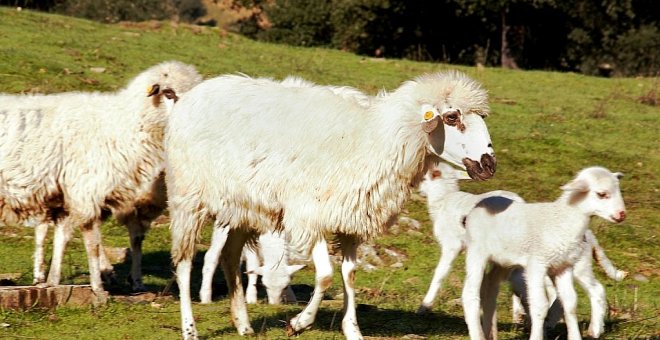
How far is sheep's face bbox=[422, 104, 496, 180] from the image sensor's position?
8.55 metres

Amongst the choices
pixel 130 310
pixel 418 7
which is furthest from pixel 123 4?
pixel 130 310

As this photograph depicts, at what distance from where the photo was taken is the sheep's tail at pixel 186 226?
9.48 meters

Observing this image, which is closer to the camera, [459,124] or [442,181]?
[459,124]

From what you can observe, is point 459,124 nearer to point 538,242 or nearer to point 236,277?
point 538,242

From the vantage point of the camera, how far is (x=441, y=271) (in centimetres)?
1087

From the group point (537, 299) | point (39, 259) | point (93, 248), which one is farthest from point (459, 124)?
Result: point (39, 259)

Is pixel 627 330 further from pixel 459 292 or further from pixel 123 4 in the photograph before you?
pixel 123 4

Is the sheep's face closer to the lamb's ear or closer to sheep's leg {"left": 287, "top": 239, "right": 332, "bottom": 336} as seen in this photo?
sheep's leg {"left": 287, "top": 239, "right": 332, "bottom": 336}

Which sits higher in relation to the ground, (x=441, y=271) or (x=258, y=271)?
(x=441, y=271)

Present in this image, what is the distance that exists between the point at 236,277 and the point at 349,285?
126 cm

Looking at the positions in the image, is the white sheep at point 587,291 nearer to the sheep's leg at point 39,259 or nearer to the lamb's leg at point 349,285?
the lamb's leg at point 349,285

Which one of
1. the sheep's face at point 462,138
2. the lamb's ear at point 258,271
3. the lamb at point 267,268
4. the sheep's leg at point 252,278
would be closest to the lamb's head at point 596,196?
the sheep's face at point 462,138

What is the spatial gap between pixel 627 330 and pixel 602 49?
1044 inches

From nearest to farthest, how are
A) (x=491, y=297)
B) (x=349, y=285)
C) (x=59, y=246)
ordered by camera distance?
(x=349, y=285) < (x=491, y=297) < (x=59, y=246)
